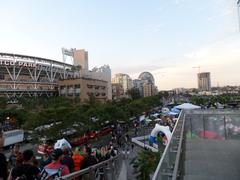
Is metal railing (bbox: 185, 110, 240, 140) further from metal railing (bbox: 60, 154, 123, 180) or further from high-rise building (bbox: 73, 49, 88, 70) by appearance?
high-rise building (bbox: 73, 49, 88, 70)

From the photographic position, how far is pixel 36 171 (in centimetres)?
435

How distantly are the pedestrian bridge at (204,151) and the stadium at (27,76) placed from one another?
234ft

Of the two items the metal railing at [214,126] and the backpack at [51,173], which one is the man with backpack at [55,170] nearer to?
the backpack at [51,173]

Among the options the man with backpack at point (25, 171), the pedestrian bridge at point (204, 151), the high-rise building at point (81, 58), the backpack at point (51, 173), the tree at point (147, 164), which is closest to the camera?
the man with backpack at point (25, 171)

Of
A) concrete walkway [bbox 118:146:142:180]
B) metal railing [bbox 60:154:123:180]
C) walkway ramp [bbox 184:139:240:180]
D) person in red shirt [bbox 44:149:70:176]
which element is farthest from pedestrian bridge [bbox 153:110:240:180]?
concrete walkway [bbox 118:146:142:180]

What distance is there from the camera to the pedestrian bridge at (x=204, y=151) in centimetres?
443

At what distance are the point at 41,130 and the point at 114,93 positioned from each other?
374 ft

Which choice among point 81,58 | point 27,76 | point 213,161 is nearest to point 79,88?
point 27,76

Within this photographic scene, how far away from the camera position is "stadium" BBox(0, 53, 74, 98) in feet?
257

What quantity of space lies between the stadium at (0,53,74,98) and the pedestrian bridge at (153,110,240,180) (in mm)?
71267

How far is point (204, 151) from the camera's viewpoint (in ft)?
28.5

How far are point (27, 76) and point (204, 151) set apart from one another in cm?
8370

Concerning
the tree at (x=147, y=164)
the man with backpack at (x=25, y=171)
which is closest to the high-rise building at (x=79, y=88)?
the tree at (x=147, y=164)

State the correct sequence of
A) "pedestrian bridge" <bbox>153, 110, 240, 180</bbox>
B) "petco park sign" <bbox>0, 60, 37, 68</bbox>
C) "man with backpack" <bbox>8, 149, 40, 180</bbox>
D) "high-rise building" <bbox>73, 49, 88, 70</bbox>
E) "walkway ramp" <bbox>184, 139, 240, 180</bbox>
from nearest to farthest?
"man with backpack" <bbox>8, 149, 40, 180</bbox>
"pedestrian bridge" <bbox>153, 110, 240, 180</bbox>
"walkway ramp" <bbox>184, 139, 240, 180</bbox>
"petco park sign" <bbox>0, 60, 37, 68</bbox>
"high-rise building" <bbox>73, 49, 88, 70</bbox>
